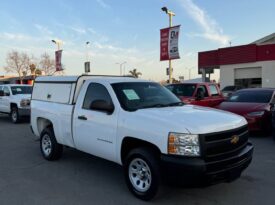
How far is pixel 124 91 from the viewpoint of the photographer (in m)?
5.33

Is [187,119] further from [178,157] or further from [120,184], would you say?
[120,184]

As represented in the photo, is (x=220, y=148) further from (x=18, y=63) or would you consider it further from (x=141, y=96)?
(x=18, y=63)

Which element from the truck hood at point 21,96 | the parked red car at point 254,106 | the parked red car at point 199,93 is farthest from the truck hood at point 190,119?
the truck hood at point 21,96

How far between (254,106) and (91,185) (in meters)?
6.54

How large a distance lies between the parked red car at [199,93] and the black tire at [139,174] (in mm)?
7171

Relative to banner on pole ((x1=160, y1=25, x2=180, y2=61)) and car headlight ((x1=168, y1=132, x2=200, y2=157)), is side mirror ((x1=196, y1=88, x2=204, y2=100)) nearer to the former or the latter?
banner on pole ((x1=160, y1=25, x2=180, y2=61))

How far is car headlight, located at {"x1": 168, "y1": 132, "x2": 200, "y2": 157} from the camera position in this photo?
4.06 metres

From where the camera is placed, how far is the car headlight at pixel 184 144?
4059 millimetres

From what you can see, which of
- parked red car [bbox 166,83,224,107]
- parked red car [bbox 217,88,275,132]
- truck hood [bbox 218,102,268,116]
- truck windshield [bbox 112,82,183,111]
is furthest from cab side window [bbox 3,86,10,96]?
truck windshield [bbox 112,82,183,111]

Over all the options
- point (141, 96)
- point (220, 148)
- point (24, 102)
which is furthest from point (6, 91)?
point (220, 148)

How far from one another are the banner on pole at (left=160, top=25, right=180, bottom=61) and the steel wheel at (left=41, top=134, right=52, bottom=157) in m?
11.8

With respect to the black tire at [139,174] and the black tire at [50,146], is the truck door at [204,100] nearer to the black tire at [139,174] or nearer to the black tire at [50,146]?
the black tire at [50,146]

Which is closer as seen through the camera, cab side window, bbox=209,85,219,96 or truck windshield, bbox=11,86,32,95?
cab side window, bbox=209,85,219,96

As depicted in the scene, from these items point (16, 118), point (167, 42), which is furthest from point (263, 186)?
point (167, 42)
